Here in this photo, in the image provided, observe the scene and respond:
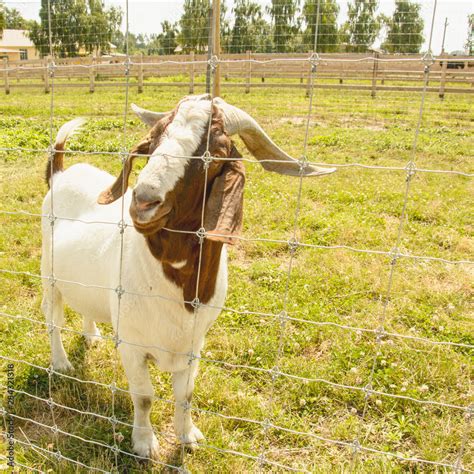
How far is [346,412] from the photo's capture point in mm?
3072

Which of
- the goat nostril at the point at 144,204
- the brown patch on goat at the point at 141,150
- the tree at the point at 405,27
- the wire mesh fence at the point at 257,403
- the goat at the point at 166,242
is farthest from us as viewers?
the tree at the point at 405,27

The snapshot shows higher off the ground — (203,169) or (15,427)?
(203,169)

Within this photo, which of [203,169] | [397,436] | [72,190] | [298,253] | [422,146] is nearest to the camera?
[203,169]

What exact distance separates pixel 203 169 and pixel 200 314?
31.9 inches

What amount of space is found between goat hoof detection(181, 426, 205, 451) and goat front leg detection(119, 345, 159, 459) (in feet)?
0.55

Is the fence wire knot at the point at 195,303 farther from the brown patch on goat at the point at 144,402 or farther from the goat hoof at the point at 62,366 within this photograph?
the goat hoof at the point at 62,366

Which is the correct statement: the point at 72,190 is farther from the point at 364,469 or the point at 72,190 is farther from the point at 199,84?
the point at 199,84

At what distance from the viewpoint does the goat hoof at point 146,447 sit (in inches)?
109

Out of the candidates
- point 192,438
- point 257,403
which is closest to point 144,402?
point 192,438

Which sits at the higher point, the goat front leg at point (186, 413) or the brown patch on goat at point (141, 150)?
the brown patch on goat at point (141, 150)

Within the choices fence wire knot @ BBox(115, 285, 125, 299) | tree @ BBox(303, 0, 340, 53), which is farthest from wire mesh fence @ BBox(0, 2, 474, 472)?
tree @ BBox(303, 0, 340, 53)

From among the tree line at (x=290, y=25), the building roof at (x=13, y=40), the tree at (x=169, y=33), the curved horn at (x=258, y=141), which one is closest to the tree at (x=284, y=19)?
the tree line at (x=290, y=25)

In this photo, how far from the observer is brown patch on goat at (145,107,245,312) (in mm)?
2025

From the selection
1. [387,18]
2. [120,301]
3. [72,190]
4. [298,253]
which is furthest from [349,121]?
[120,301]
